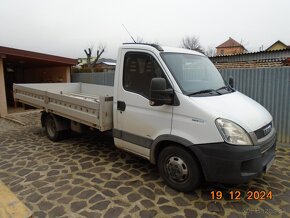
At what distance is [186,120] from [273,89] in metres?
3.98

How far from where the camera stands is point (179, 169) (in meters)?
3.42

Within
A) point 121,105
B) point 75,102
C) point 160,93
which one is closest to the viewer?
point 160,93

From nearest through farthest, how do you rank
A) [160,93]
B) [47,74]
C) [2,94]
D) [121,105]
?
1. [160,93]
2. [121,105]
3. [2,94]
4. [47,74]

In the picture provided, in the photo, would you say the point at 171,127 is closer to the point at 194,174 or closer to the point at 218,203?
the point at 194,174

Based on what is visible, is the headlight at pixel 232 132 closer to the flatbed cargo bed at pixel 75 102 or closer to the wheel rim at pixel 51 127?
the flatbed cargo bed at pixel 75 102

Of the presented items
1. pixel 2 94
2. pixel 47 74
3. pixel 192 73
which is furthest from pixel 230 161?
pixel 47 74

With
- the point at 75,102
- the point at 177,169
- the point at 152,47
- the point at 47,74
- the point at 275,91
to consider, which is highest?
the point at 152,47

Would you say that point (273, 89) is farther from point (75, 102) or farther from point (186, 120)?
point (75, 102)

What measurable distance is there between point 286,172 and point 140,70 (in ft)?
11.0

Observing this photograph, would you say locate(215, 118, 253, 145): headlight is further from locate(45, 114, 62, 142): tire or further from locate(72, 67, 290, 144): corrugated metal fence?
locate(45, 114, 62, 142): tire

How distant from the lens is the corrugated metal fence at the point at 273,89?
579 centimetres

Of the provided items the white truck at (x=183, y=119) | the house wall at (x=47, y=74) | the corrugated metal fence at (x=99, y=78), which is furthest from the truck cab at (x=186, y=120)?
the house wall at (x=47, y=74)

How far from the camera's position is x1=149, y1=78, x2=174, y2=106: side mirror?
315 centimetres

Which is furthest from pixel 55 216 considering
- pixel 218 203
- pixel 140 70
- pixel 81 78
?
pixel 81 78
